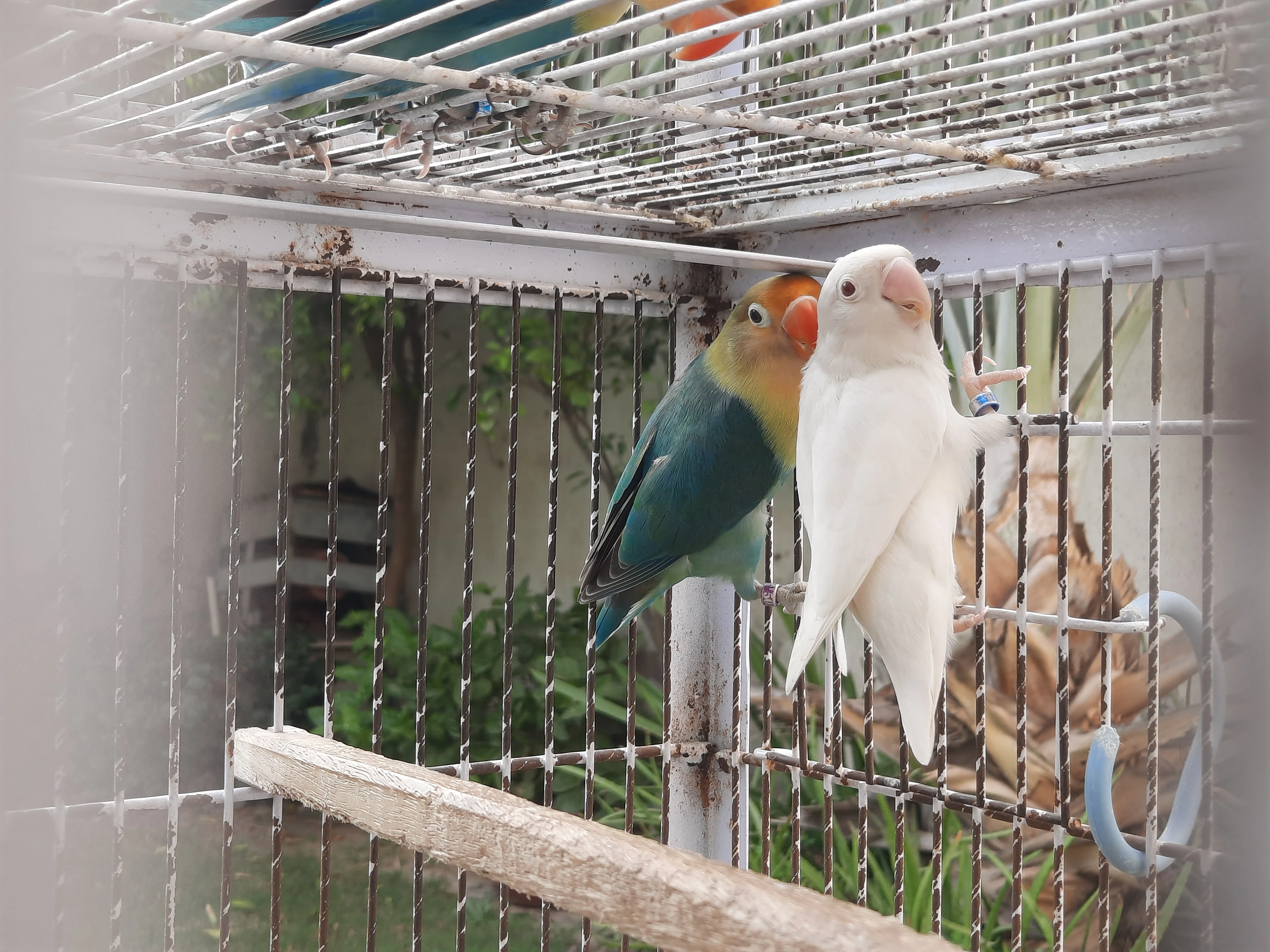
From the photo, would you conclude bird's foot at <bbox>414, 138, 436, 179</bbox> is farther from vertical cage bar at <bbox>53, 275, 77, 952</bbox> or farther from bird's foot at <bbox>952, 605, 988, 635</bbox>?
bird's foot at <bbox>952, 605, 988, 635</bbox>

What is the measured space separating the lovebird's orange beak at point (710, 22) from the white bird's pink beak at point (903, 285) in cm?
15

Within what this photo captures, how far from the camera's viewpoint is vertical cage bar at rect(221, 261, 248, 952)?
93 cm

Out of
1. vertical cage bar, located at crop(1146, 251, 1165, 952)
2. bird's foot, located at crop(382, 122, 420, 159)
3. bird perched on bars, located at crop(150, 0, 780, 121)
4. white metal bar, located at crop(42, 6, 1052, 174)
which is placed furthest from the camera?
vertical cage bar, located at crop(1146, 251, 1165, 952)

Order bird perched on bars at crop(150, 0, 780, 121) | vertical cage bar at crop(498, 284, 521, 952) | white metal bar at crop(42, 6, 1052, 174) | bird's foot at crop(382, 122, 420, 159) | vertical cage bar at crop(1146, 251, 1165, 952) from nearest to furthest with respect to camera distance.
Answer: white metal bar at crop(42, 6, 1052, 174) → bird perched on bars at crop(150, 0, 780, 121) → bird's foot at crop(382, 122, 420, 159) → vertical cage bar at crop(1146, 251, 1165, 952) → vertical cage bar at crop(498, 284, 521, 952)

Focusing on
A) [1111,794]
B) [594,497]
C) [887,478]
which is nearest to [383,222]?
[887,478]

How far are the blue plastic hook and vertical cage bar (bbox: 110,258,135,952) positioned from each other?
740mm

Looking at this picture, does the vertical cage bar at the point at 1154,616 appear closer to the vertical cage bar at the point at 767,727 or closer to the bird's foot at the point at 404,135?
the vertical cage bar at the point at 767,727

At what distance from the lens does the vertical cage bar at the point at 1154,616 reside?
0.83m

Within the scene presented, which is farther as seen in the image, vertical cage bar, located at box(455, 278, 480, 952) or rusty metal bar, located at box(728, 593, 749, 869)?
rusty metal bar, located at box(728, 593, 749, 869)

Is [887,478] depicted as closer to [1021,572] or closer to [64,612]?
[1021,572]

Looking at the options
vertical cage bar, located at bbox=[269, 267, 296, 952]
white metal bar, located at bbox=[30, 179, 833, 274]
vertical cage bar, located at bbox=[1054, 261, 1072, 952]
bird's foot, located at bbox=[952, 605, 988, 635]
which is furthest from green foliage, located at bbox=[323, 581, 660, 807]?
white metal bar, located at bbox=[30, 179, 833, 274]

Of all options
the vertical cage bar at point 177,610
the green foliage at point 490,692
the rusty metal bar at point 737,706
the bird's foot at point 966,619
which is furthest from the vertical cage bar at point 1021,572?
the green foliage at point 490,692

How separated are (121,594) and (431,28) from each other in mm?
565

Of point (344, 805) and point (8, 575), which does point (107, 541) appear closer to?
point (344, 805)
